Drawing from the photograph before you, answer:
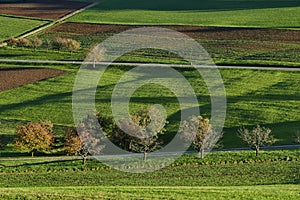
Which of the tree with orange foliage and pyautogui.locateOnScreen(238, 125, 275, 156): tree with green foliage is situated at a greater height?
pyautogui.locateOnScreen(238, 125, 275, 156): tree with green foliage

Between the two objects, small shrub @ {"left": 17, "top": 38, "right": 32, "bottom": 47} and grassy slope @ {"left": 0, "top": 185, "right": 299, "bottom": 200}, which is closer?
grassy slope @ {"left": 0, "top": 185, "right": 299, "bottom": 200}

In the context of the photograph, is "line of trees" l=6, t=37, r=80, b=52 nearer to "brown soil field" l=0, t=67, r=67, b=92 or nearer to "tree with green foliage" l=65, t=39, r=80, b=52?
"tree with green foliage" l=65, t=39, r=80, b=52

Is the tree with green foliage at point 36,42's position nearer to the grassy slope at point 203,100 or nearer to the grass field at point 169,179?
the grassy slope at point 203,100

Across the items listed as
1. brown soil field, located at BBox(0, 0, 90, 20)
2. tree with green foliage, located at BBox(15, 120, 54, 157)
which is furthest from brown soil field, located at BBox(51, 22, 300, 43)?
tree with green foliage, located at BBox(15, 120, 54, 157)

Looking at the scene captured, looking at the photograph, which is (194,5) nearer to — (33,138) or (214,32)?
(214,32)

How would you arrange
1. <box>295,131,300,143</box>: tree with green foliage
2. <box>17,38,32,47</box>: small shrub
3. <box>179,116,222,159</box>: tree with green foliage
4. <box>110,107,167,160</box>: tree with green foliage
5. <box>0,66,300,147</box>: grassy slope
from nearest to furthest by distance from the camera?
<box>179,116,222,159</box>: tree with green foliage → <box>110,107,167,160</box>: tree with green foliage → <box>295,131,300,143</box>: tree with green foliage → <box>0,66,300,147</box>: grassy slope → <box>17,38,32,47</box>: small shrub

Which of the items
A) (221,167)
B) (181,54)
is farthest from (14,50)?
(221,167)

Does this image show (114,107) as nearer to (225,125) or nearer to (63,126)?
(63,126)
